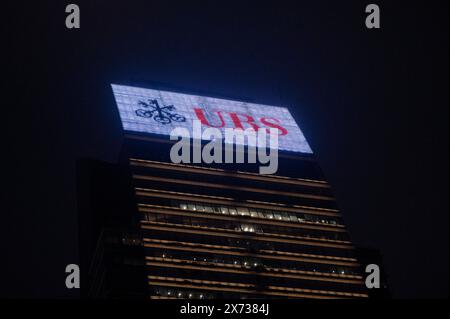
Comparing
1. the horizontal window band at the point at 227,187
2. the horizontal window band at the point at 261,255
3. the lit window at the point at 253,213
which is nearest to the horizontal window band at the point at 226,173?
the horizontal window band at the point at 227,187

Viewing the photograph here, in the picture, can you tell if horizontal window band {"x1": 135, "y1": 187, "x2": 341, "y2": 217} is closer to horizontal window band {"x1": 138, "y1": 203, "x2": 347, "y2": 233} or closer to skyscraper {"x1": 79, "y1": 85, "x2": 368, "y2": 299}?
skyscraper {"x1": 79, "y1": 85, "x2": 368, "y2": 299}

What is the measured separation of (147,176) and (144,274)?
17235mm

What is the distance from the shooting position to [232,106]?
150 meters

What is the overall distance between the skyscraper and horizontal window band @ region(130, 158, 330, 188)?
184 mm

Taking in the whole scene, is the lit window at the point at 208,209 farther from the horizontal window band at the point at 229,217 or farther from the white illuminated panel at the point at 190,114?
the white illuminated panel at the point at 190,114

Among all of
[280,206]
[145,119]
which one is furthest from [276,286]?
[145,119]

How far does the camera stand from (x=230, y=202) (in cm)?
13450

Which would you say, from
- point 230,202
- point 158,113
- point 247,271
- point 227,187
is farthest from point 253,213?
point 158,113

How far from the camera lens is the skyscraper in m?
122

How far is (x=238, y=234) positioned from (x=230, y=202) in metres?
7.43

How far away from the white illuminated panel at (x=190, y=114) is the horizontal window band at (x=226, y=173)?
5494 mm

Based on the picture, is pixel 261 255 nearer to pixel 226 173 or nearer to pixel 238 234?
pixel 238 234
